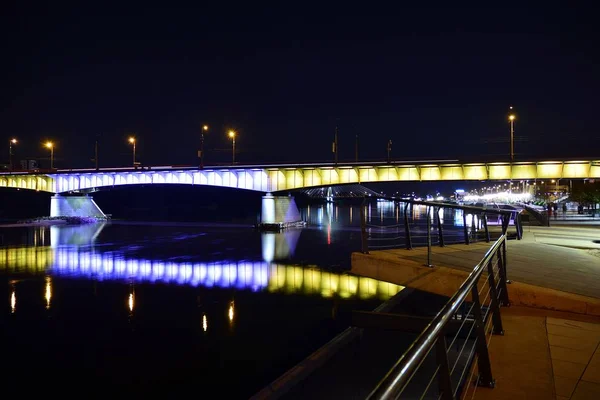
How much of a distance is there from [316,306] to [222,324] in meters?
3.66

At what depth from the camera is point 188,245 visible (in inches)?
1480

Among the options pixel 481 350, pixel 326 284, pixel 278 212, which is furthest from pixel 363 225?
pixel 278 212

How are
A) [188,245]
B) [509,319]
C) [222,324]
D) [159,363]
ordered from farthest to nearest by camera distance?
[188,245] → [222,324] → [159,363] → [509,319]

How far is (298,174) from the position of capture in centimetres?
5891

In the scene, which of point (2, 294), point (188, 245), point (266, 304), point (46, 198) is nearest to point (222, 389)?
point (266, 304)

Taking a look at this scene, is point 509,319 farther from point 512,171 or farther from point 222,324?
point 512,171

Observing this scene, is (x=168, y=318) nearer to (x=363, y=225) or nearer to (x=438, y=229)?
(x=363, y=225)

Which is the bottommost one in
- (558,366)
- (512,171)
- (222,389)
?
(222,389)

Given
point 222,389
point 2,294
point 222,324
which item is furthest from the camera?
point 2,294

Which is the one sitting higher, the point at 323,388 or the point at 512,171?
the point at 512,171


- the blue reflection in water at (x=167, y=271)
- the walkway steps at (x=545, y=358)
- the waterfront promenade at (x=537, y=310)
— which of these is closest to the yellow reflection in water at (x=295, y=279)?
the blue reflection in water at (x=167, y=271)

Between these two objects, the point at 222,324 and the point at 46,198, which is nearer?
the point at 222,324

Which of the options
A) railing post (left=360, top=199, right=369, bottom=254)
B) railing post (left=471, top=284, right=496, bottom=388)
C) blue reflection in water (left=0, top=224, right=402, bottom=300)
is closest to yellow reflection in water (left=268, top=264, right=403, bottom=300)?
blue reflection in water (left=0, top=224, right=402, bottom=300)

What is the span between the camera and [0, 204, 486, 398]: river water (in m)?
10.0
